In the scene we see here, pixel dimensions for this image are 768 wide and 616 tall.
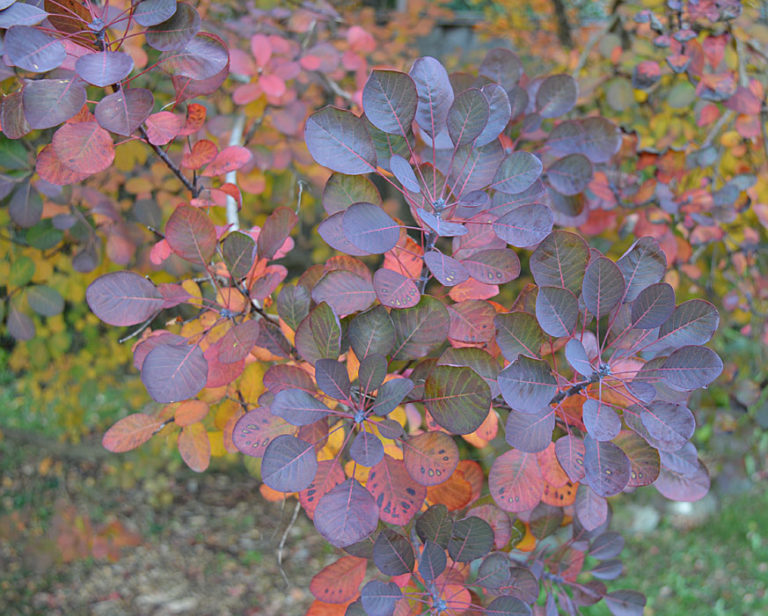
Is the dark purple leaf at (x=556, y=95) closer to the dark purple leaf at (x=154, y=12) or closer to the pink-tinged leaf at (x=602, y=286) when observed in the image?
the pink-tinged leaf at (x=602, y=286)

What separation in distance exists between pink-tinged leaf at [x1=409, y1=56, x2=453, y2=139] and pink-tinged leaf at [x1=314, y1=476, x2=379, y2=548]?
1.32 ft

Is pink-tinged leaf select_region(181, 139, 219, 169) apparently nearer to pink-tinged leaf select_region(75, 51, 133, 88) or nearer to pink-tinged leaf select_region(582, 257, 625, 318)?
pink-tinged leaf select_region(75, 51, 133, 88)

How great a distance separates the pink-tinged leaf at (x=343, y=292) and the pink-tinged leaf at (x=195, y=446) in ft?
0.91

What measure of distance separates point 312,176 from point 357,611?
1.27 meters

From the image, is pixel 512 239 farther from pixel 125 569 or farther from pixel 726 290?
pixel 125 569

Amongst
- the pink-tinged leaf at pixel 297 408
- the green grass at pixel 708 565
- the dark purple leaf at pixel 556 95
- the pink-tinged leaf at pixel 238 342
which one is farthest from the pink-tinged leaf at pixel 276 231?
the green grass at pixel 708 565

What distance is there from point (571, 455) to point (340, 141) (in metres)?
0.42

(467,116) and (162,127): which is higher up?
(467,116)

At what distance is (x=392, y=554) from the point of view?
0.63 meters

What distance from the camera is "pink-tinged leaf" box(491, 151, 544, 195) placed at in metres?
0.66

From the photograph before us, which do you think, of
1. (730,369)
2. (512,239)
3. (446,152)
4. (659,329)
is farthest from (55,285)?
(730,369)

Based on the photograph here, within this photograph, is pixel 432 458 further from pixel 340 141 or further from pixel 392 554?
pixel 340 141

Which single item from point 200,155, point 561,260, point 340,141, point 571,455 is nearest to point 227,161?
point 200,155

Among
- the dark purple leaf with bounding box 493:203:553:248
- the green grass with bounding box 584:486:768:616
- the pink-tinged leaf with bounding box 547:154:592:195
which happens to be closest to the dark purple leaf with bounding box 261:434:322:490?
the dark purple leaf with bounding box 493:203:553:248
